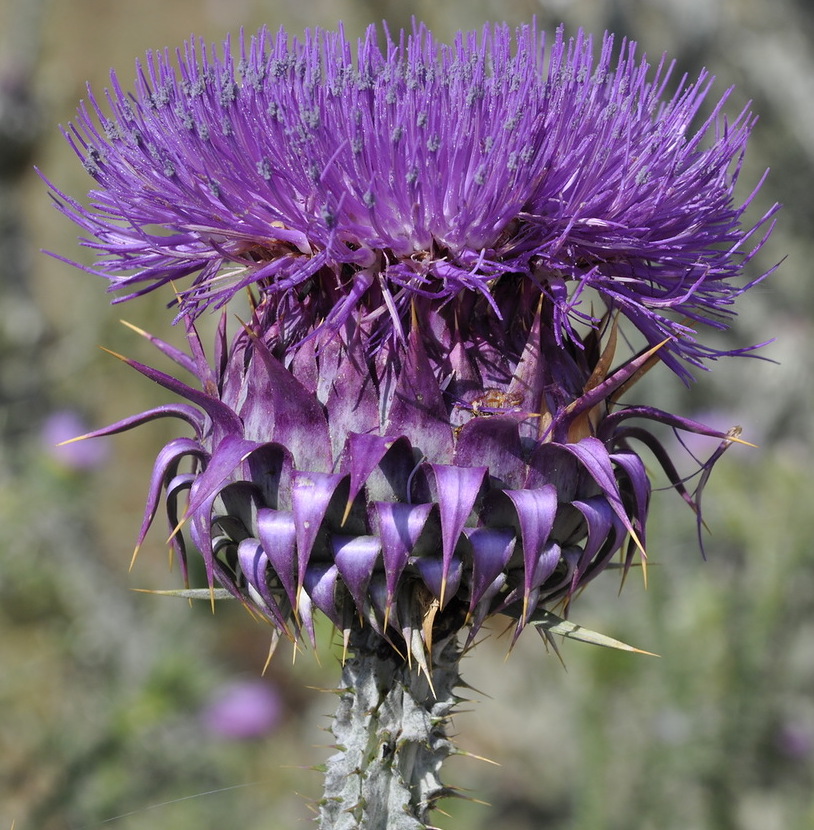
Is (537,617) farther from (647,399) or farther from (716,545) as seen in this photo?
(716,545)

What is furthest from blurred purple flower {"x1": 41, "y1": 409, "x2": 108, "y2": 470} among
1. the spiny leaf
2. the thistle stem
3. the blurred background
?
the spiny leaf

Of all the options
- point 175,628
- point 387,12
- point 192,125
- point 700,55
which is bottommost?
point 175,628

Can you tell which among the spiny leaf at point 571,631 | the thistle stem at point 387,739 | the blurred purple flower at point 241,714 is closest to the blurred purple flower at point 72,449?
the blurred purple flower at point 241,714

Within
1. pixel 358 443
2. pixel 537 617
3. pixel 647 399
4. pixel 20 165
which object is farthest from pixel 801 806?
pixel 20 165

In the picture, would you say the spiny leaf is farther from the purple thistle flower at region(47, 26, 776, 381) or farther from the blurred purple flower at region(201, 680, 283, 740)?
the blurred purple flower at region(201, 680, 283, 740)

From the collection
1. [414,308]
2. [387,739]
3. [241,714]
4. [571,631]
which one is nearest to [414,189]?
[414,308]

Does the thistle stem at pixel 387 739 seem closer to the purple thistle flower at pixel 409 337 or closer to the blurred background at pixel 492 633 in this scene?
the purple thistle flower at pixel 409 337
